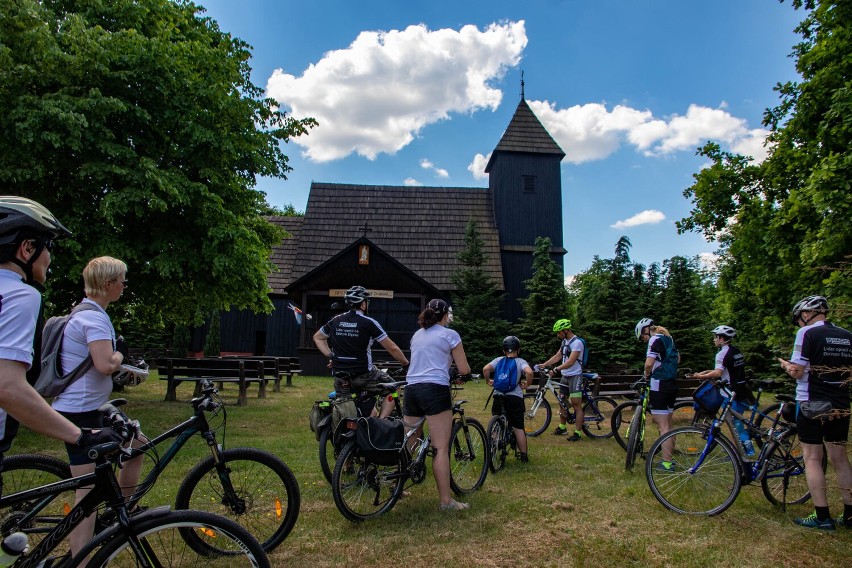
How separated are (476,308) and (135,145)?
61.5 ft

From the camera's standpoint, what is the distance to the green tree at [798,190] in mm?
11797

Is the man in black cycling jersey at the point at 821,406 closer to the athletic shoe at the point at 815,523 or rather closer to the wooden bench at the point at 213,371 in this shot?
the athletic shoe at the point at 815,523

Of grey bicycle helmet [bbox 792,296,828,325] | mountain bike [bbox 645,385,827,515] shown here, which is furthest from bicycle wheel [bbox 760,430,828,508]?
grey bicycle helmet [bbox 792,296,828,325]

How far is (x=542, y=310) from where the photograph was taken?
28203 mm

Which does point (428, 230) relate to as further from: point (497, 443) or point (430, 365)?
point (430, 365)

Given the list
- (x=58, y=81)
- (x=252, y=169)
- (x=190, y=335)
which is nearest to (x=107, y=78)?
(x=58, y=81)

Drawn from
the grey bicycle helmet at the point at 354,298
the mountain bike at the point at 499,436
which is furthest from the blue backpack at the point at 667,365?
the grey bicycle helmet at the point at 354,298

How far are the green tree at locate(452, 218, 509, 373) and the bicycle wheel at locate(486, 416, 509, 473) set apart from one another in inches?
748

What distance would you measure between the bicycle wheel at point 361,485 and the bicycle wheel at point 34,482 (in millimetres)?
2013

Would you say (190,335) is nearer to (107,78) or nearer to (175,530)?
(107,78)

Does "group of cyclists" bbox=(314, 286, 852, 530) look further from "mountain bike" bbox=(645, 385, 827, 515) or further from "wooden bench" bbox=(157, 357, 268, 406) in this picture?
"wooden bench" bbox=(157, 357, 268, 406)

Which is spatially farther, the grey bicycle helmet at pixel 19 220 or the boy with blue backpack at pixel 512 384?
the boy with blue backpack at pixel 512 384

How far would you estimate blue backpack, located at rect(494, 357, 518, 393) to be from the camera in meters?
7.43

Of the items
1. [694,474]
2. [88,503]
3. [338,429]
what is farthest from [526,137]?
[88,503]
